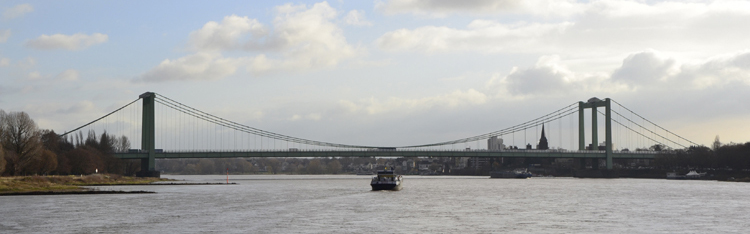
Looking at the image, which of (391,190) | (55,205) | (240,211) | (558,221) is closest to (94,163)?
(391,190)

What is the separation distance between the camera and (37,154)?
332 feet

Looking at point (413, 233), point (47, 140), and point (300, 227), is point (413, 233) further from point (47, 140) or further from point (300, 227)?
point (47, 140)

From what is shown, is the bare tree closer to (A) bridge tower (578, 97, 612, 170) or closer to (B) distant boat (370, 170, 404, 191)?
(B) distant boat (370, 170, 404, 191)

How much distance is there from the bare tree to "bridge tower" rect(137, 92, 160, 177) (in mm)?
26513

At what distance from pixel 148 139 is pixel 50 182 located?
4156cm

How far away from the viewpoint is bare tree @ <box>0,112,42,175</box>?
100 metres

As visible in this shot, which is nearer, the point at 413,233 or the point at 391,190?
the point at 413,233

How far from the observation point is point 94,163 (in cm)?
11869

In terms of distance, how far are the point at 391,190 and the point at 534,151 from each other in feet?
207

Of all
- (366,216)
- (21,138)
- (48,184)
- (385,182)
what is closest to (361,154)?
(385,182)

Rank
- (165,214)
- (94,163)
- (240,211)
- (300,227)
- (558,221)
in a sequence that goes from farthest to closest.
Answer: (94,163) → (240,211) → (165,214) → (558,221) → (300,227)

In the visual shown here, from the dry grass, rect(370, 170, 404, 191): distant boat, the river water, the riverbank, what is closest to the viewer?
the river water

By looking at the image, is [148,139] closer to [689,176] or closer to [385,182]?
[385,182]

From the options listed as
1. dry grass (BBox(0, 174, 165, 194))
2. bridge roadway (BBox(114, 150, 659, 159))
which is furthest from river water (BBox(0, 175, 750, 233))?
bridge roadway (BBox(114, 150, 659, 159))
